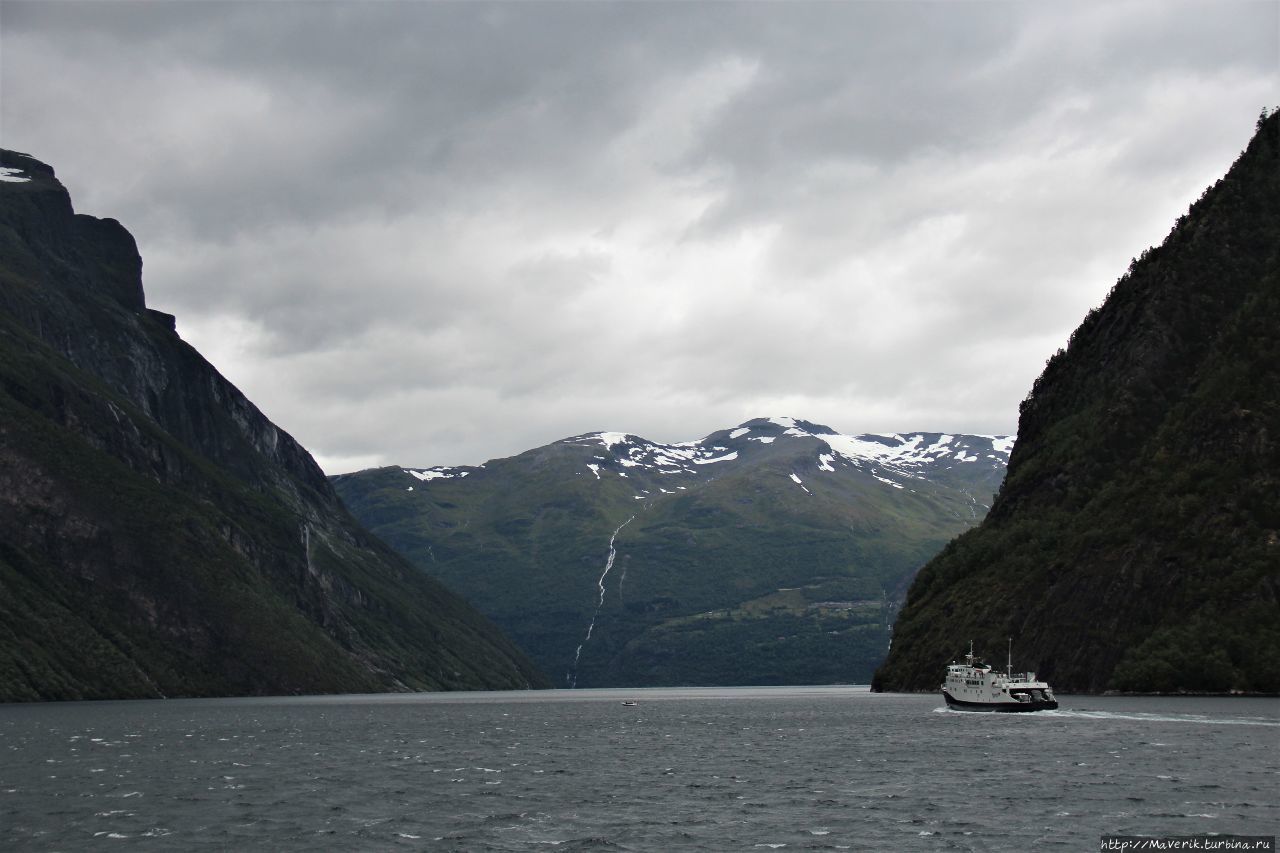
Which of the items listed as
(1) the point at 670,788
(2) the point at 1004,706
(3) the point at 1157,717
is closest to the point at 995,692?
(2) the point at 1004,706

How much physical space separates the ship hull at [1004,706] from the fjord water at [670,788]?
17077mm

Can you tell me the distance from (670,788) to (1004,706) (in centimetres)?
10106

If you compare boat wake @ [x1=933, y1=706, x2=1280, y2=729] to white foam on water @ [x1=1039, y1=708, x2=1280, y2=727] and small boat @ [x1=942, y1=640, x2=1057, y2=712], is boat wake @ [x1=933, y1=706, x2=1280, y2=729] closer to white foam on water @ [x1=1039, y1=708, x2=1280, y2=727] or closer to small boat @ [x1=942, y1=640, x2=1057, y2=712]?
white foam on water @ [x1=1039, y1=708, x2=1280, y2=727]

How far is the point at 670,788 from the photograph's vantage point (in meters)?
97.5

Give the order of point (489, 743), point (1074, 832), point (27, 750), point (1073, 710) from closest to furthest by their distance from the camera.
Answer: point (1074, 832) → point (27, 750) → point (489, 743) → point (1073, 710)

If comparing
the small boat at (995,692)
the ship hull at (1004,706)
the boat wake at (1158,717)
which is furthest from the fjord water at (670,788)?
the small boat at (995,692)

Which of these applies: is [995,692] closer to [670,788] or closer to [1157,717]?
[1157,717]

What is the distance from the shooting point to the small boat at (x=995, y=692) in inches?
7195

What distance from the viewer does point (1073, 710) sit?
17550cm

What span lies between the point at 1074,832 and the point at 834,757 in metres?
51.0

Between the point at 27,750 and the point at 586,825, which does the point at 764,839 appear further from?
the point at 27,750

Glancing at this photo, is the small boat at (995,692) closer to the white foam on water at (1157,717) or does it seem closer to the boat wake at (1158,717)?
the white foam on water at (1157,717)

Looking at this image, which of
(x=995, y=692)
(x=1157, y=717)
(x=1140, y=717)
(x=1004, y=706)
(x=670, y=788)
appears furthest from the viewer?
(x=995, y=692)

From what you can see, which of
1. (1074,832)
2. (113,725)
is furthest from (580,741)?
(1074,832)
